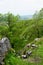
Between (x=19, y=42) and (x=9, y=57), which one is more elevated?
(x=9, y=57)

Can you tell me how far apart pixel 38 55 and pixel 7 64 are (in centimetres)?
595

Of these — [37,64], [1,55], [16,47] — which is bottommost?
[16,47]

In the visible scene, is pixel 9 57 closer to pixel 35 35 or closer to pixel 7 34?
pixel 7 34

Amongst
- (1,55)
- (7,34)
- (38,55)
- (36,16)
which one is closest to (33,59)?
(38,55)

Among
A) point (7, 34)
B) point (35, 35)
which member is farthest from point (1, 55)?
point (35, 35)

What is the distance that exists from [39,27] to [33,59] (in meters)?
47.5

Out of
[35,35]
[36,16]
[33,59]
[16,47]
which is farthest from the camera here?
[36,16]

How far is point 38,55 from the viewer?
2523cm

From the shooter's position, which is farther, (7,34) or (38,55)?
(7,34)

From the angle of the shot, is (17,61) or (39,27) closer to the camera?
(17,61)

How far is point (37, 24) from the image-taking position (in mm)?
73812

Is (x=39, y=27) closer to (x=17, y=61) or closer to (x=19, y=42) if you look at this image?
(x=19, y=42)

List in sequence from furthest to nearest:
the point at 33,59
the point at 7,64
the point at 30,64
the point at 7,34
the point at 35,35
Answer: the point at 35,35, the point at 7,34, the point at 33,59, the point at 30,64, the point at 7,64

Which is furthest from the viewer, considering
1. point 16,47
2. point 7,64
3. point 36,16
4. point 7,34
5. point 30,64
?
point 36,16
